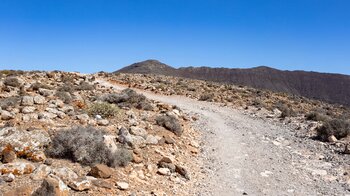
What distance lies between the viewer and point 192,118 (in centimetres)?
1675

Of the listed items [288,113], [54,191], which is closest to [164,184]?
[54,191]

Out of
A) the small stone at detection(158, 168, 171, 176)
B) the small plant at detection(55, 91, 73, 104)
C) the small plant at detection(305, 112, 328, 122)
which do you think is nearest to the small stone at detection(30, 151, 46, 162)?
the small stone at detection(158, 168, 171, 176)

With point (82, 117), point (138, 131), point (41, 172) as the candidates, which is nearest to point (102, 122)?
point (82, 117)

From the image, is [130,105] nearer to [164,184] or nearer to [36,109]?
[36,109]

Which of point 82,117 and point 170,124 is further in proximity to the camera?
point 170,124

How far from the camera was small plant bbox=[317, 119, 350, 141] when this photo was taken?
13.4 metres

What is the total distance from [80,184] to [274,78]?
4482 inches

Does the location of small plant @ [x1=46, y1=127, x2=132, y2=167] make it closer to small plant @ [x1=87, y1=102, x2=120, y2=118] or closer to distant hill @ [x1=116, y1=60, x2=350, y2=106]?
small plant @ [x1=87, y1=102, x2=120, y2=118]

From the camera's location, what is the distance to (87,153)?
7.57 m

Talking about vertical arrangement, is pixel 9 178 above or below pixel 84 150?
below

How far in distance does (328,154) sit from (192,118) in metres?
7.16

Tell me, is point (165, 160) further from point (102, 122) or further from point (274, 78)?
point (274, 78)

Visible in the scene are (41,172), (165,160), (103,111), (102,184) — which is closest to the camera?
(41,172)

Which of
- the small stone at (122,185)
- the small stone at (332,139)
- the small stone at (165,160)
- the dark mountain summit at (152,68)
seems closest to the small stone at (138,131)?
the small stone at (165,160)
